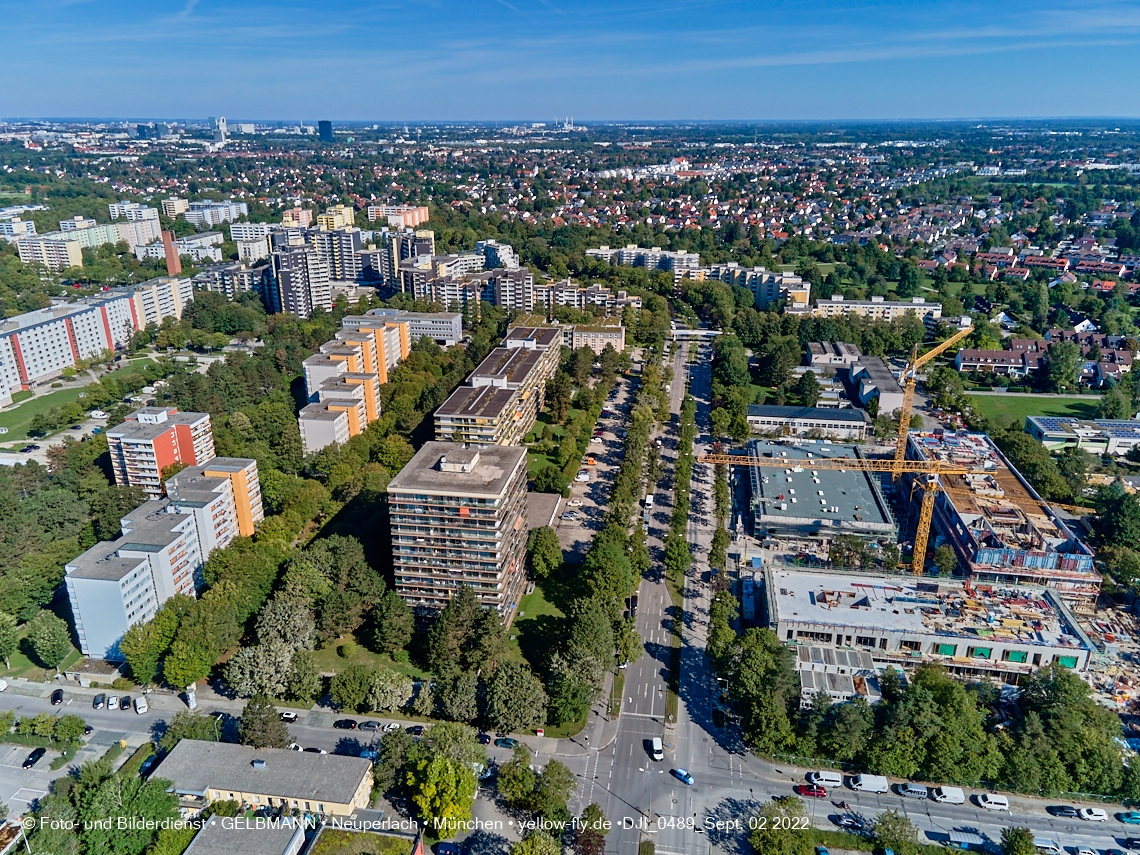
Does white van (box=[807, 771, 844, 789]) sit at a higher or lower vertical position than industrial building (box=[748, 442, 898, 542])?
lower

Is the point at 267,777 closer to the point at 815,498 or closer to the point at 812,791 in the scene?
the point at 812,791

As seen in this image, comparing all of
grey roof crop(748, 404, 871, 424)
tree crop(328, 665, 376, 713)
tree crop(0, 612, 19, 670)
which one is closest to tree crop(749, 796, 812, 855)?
tree crop(328, 665, 376, 713)

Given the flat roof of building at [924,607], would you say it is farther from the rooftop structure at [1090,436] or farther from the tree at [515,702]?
the rooftop structure at [1090,436]

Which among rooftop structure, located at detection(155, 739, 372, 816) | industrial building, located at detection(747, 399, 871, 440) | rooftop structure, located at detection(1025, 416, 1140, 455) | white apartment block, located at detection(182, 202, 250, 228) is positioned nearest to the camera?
rooftop structure, located at detection(155, 739, 372, 816)

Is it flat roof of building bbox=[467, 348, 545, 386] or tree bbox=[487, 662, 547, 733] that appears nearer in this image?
tree bbox=[487, 662, 547, 733]

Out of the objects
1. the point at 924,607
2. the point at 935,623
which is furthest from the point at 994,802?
the point at 924,607

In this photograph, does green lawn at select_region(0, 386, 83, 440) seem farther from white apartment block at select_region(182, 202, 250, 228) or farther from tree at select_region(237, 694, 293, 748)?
white apartment block at select_region(182, 202, 250, 228)

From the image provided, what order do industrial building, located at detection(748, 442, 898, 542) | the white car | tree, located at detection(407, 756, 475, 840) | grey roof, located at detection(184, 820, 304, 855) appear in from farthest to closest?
industrial building, located at detection(748, 442, 898, 542) < the white car < tree, located at detection(407, 756, 475, 840) < grey roof, located at detection(184, 820, 304, 855)
